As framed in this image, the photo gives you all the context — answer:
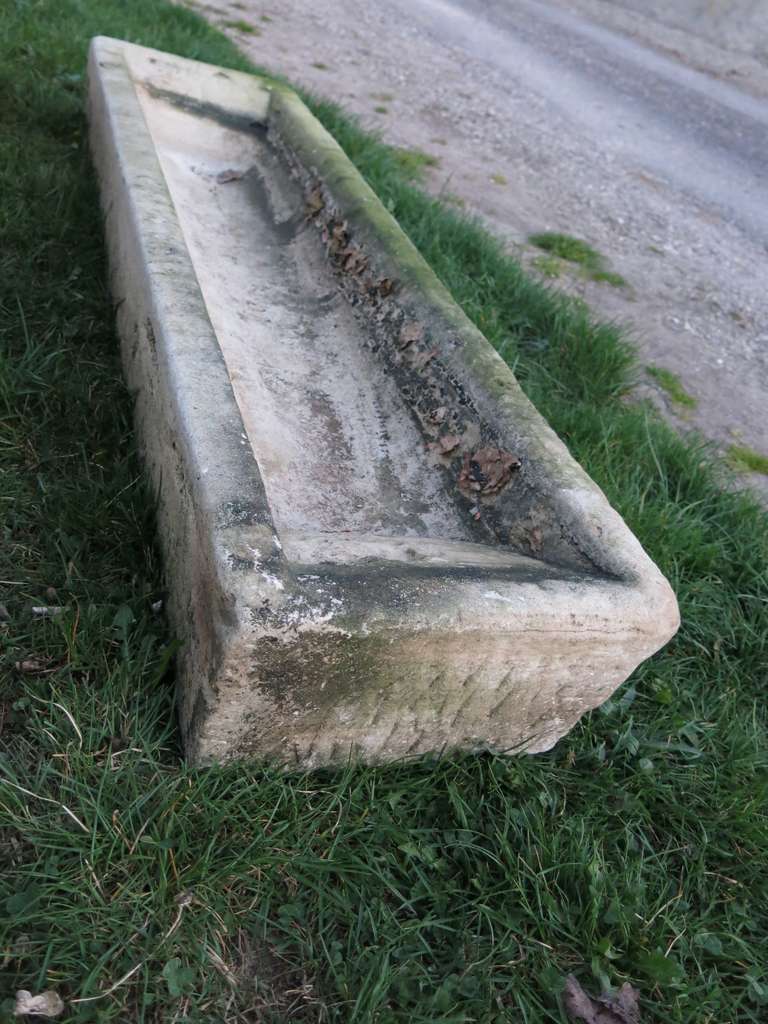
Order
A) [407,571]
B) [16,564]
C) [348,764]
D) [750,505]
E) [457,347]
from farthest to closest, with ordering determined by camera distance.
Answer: [750,505] → [457,347] → [16,564] → [348,764] → [407,571]

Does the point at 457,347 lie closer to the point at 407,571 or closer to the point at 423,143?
the point at 407,571

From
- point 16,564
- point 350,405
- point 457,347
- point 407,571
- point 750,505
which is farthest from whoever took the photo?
point 750,505

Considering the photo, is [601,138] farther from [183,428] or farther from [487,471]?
Result: [183,428]

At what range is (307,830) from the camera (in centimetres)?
172

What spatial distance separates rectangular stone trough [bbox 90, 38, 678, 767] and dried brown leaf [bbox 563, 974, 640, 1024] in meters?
0.49

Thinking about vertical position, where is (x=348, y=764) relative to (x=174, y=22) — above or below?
below

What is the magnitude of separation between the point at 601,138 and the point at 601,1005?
19.9 feet

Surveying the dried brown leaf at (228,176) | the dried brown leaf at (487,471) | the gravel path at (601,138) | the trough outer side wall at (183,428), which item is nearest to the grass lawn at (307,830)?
the trough outer side wall at (183,428)

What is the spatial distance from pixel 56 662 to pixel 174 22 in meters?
4.85

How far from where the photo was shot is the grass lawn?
151cm

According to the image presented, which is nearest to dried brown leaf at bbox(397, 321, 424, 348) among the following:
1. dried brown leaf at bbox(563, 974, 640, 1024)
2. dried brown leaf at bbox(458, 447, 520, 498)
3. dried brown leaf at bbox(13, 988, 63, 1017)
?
dried brown leaf at bbox(458, 447, 520, 498)

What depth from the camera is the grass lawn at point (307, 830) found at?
4.96ft

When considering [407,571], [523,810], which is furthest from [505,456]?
[523,810]

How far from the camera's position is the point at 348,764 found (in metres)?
1.81
